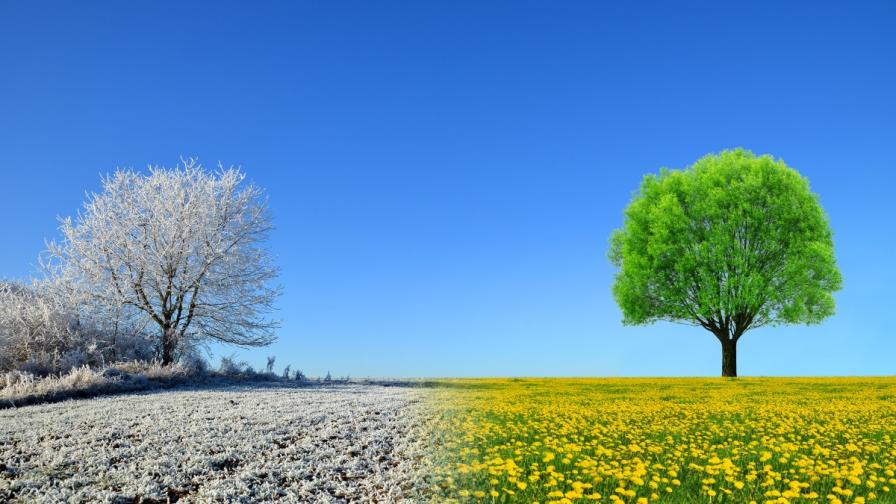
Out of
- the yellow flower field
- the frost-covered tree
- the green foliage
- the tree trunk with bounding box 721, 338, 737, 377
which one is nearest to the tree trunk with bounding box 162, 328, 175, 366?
the frost-covered tree

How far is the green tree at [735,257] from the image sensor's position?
111 feet

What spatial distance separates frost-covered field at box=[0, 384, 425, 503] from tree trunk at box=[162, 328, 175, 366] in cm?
1103

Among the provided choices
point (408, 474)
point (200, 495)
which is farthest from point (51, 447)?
point (408, 474)

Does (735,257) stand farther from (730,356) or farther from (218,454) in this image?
(218,454)

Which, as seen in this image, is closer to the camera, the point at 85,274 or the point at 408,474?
the point at 408,474

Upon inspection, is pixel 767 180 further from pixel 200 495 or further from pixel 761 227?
pixel 200 495

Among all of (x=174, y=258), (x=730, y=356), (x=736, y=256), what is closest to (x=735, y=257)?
(x=736, y=256)

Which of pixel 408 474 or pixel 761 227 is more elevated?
pixel 761 227

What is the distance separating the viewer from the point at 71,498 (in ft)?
24.0

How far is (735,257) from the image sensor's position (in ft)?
111

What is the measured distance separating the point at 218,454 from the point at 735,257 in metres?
31.0

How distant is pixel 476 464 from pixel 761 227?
104 ft

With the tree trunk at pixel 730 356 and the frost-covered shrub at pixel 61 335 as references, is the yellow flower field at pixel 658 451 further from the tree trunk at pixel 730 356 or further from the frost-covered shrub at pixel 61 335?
the tree trunk at pixel 730 356

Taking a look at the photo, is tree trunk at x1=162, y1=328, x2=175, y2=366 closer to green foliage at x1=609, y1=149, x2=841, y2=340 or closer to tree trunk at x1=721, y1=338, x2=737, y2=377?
green foliage at x1=609, y1=149, x2=841, y2=340
